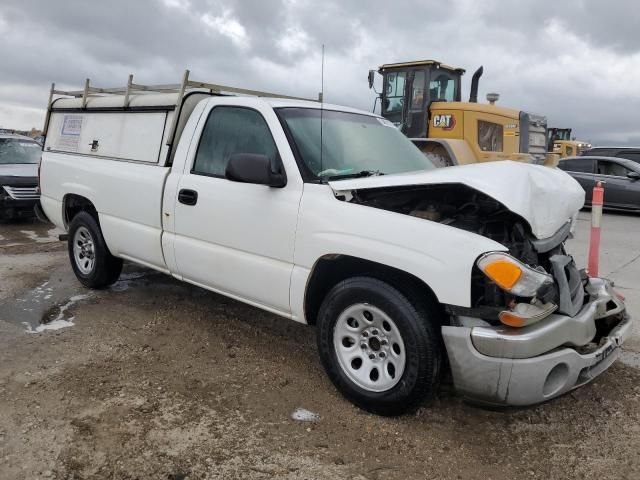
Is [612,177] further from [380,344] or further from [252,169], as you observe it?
[252,169]

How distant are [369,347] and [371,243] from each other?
26.1 inches

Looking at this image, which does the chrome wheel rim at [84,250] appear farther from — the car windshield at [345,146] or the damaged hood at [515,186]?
the damaged hood at [515,186]

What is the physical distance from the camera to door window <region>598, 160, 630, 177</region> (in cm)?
1424

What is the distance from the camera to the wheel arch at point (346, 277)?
3.25 meters

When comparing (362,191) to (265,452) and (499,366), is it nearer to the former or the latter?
(499,366)

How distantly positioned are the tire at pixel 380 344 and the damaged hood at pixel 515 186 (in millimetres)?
628

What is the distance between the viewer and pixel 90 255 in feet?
19.3

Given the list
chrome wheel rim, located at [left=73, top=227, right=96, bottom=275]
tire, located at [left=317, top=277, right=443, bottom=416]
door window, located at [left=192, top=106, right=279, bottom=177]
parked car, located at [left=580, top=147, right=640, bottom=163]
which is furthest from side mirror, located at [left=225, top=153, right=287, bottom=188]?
parked car, located at [left=580, top=147, right=640, bottom=163]

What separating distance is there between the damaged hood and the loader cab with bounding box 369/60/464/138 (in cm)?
769

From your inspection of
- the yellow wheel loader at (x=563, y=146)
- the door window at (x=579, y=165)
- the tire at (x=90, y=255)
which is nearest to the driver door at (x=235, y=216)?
the tire at (x=90, y=255)

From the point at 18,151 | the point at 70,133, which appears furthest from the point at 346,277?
the point at 18,151

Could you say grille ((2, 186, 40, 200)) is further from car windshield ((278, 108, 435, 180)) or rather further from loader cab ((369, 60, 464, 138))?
car windshield ((278, 108, 435, 180))

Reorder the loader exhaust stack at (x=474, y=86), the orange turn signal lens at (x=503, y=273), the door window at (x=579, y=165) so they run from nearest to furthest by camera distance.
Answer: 1. the orange turn signal lens at (x=503, y=273)
2. the loader exhaust stack at (x=474, y=86)
3. the door window at (x=579, y=165)

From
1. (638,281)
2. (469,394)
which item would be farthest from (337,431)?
(638,281)
